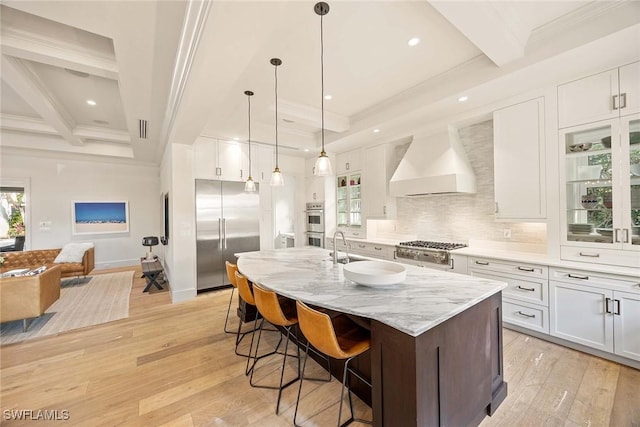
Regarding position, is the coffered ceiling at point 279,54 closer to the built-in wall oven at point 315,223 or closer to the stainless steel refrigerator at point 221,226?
the stainless steel refrigerator at point 221,226

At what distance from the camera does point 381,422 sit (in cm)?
136

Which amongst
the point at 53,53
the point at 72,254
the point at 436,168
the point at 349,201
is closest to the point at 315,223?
the point at 349,201

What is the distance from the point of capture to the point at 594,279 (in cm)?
229

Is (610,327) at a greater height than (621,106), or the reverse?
(621,106)

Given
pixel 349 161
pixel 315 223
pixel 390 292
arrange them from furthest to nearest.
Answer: pixel 315 223 < pixel 349 161 < pixel 390 292

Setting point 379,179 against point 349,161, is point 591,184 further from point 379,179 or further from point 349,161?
point 349,161

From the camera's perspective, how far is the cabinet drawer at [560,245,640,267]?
2.20m

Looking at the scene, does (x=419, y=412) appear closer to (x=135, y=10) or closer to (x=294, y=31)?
(x=294, y=31)

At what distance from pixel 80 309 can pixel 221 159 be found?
3077mm

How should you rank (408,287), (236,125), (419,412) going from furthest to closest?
1. (236,125)
2. (408,287)
3. (419,412)

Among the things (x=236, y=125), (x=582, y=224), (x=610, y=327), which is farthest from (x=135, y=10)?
(x=610, y=327)

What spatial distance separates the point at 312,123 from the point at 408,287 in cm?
314

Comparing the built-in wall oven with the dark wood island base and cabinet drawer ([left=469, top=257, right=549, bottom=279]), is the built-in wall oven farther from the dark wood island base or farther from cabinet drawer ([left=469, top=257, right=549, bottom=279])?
the dark wood island base

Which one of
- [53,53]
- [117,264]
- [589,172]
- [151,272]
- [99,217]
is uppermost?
[53,53]
